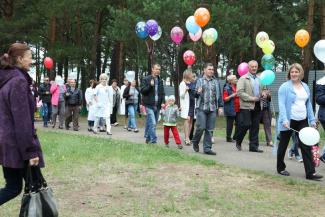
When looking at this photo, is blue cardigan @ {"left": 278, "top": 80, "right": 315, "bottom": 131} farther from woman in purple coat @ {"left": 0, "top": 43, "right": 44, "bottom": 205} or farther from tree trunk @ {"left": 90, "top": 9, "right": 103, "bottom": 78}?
tree trunk @ {"left": 90, "top": 9, "right": 103, "bottom": 78}

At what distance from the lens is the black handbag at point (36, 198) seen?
4.76 metres

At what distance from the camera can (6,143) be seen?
186 inches

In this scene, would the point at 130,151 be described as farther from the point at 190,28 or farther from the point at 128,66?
the point at 128,66

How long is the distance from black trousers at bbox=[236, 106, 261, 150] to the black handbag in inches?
273

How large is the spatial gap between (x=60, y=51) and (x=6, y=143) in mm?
23567

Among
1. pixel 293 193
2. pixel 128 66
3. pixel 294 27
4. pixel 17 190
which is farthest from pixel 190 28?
pixel 128 66

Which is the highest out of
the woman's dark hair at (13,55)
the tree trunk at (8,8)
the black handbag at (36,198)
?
the tree trunk at (8,8)

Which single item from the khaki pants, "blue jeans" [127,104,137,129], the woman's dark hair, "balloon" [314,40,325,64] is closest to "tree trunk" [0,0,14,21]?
the khaki pants

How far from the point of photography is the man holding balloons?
438 inches

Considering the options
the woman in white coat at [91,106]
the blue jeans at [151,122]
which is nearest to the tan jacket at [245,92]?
the blue jeans at [151,122]

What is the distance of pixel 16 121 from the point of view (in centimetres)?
462

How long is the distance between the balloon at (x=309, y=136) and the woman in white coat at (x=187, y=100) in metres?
5.01

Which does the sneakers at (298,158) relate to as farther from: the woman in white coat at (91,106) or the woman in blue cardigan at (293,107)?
the woman in white coat at (91,106)

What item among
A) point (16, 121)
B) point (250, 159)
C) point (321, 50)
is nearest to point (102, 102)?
point (250, 159)
